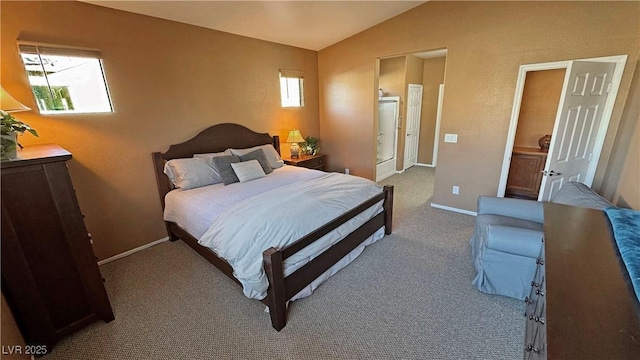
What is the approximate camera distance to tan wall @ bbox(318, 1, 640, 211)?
2.58m

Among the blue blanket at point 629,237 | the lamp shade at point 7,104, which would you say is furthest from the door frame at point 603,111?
the lamp shade at point 7,104

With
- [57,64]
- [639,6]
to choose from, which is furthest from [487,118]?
[57,64]

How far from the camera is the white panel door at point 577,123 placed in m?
2.59

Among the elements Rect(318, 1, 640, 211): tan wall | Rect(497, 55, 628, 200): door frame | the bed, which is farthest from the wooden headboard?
Rect(497, 55, 628, 200): door frame

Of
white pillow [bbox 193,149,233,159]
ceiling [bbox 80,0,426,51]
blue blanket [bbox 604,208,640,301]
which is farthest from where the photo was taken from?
white pillow [bbox 193,149,233,159]

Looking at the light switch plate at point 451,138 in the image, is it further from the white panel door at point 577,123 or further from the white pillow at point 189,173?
the white pillow at point 189,173

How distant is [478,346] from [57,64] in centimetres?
422

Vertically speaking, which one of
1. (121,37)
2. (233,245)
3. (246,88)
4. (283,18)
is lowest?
(233,245)

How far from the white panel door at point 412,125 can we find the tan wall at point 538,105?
2221mm

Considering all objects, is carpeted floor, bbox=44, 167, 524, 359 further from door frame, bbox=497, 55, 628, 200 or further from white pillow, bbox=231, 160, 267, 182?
door frame, bbox=497, 55, 628, 200

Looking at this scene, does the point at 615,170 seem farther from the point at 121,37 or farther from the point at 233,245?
the point at 121,37

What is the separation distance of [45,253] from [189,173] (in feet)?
4.73

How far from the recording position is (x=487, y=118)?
3.32 meters

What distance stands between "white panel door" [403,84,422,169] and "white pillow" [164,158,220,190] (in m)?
4.45
